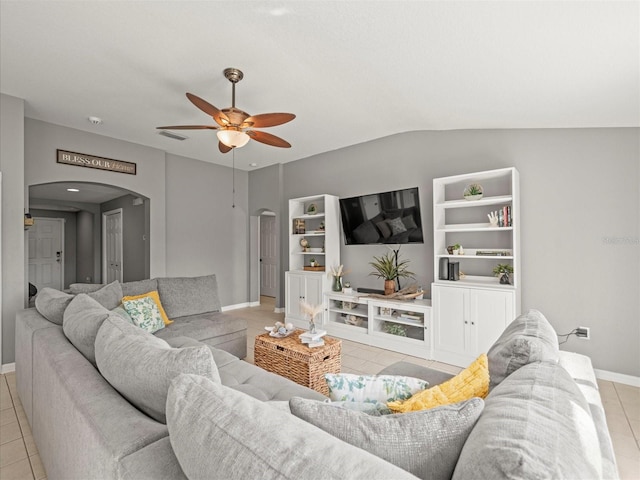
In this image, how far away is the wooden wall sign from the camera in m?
4.21

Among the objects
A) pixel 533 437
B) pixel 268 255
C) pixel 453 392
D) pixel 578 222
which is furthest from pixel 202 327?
pixel 268 255

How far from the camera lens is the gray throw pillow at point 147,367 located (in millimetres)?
1069

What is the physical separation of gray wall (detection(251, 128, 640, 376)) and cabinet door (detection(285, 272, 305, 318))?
8.54 feet

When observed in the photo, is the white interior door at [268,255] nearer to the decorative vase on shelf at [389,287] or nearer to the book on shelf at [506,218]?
the decorative vase on shelf at [389,287]

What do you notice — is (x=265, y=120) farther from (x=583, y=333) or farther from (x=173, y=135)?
(x=583, y=333)

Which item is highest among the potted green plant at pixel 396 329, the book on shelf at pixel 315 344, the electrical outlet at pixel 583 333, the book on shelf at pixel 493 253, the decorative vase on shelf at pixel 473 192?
the decorative vase on shelf at pixel 473 192

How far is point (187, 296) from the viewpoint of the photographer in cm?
369

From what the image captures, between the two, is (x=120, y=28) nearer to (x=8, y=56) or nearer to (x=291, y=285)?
(x=8, y=56)

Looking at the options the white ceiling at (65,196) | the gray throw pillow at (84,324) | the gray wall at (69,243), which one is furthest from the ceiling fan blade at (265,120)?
the gray wall at (69,243)

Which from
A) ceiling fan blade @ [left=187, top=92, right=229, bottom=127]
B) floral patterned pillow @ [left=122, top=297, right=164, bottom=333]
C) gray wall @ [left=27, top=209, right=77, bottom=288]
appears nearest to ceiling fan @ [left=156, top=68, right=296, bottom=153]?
ceiling fan blade @ [left=187, top=92, right=229, bottom=127]

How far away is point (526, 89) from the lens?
254 cm

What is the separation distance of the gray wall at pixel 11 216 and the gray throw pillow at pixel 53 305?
1433 mm

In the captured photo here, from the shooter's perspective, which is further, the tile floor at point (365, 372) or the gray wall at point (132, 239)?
the gray wall at point (132, 239)

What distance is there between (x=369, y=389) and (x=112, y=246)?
7.31m
